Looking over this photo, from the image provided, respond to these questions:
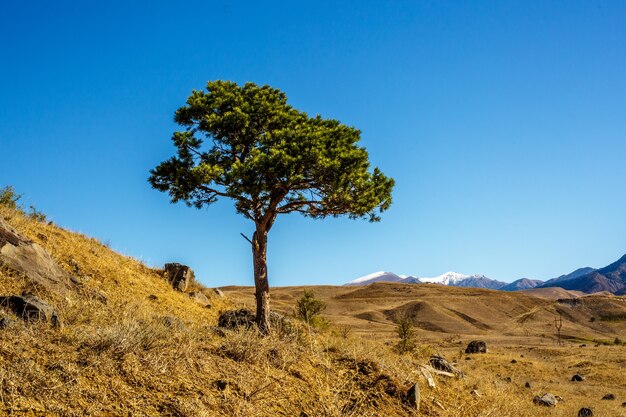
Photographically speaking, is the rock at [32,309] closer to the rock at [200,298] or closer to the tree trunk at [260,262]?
the tree trunk at [260,262]

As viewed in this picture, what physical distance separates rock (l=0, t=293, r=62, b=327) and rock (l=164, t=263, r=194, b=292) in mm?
14548

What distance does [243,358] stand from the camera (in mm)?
6840

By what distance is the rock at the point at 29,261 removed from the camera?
33.8ft

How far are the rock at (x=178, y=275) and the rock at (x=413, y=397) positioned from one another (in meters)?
14.9

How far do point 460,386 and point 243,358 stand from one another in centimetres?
607

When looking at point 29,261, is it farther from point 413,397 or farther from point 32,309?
point 413,397

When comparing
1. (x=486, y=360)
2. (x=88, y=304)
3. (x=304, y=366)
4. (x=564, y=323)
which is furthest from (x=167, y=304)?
(x=564, y=323)

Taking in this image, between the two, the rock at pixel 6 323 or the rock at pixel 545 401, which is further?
the rock at pixel 545 401

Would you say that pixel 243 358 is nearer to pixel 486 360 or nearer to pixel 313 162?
pixel 313 162

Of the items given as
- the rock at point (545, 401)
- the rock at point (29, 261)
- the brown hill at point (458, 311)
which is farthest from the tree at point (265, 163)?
the brown hill at point (458, 311)

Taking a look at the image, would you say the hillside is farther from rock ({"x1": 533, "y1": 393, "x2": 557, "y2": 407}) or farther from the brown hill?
the brown hill

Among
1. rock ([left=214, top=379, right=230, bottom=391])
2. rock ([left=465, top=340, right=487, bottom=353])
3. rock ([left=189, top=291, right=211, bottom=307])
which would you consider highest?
rock ([left=189, top=291, right=211, bottom=307])

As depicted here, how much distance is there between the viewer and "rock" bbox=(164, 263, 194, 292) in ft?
68.3

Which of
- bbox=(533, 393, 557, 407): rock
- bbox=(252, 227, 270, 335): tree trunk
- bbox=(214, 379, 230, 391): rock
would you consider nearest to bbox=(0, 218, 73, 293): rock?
bbox=(252, 227, 270, 335): tree trunk
